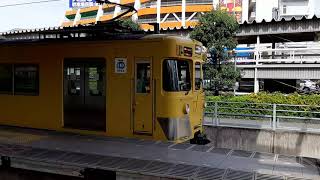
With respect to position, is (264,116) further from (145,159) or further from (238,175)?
(238,175)

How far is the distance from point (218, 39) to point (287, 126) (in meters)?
8.19

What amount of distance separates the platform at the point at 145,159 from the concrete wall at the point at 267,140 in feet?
11.4

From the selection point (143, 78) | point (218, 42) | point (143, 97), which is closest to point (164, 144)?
point (143, 97)

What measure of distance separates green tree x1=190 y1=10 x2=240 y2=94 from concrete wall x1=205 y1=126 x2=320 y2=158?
6.36 metres

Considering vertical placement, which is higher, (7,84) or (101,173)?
(7,84)

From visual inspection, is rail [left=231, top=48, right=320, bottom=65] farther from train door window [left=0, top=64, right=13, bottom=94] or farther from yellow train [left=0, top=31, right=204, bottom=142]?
train door window [left=0, top=64, right=13, bottom=94]

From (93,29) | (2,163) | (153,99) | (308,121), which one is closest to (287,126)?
(308,121)

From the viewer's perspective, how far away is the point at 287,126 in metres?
13.3

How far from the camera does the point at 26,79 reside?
39.0 feet

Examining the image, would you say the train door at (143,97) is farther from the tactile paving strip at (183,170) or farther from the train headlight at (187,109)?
the tactile paving strip at (183,170)

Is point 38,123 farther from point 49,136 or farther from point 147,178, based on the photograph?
point 147,178

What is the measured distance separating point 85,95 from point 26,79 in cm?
228

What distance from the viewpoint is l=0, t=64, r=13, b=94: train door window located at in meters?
12.3

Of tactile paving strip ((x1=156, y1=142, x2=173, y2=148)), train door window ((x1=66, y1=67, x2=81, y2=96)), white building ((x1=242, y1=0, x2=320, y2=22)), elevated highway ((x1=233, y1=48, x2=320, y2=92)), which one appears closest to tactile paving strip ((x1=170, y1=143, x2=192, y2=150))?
tactile paving strip ((x1=156, y1=142, x2=173, y2=148))
